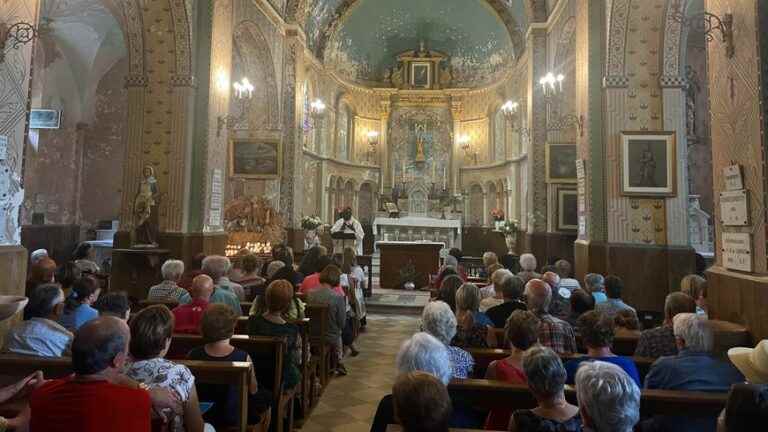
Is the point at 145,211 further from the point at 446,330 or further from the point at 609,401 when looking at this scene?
the point at 609,401

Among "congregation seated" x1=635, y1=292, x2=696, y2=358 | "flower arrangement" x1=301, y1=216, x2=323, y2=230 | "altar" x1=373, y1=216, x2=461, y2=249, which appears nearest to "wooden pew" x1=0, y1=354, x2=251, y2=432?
"congregation seated" x1=635, y1=292, x2=696, y2=358

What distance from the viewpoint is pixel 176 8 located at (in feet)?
26.4

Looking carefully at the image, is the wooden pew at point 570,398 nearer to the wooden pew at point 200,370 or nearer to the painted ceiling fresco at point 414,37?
the wooden pew at point 200,370

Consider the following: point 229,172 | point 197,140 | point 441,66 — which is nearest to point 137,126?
point 197,140

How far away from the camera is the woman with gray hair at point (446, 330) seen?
2.87 metres

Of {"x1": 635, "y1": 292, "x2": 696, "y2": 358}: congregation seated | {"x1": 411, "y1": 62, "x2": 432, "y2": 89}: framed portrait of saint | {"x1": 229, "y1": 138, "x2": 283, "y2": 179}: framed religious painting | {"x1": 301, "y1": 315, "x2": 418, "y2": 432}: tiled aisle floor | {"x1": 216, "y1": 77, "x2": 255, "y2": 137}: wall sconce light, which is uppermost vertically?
{"x1": 411, "y1": 62, "x2": 432, "y2": 89}: framed portrait of saint

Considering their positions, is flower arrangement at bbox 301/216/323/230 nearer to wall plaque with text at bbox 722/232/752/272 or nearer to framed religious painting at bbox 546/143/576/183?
framed religious painting at bbox 546/143/576/183

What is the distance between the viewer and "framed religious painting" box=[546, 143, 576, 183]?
11117 mm

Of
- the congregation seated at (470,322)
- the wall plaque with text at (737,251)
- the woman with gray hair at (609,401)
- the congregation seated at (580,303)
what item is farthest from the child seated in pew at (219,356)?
the wall plaque with text at (737,251)

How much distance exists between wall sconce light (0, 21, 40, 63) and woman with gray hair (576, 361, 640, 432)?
528 centimetres

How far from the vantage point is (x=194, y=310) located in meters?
3.82

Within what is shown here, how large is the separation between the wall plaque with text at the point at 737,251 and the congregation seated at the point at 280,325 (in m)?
3.62

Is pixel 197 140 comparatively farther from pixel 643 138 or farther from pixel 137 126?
pixel 643 138

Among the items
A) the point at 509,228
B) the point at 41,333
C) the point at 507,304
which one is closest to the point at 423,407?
the point at 41,333
